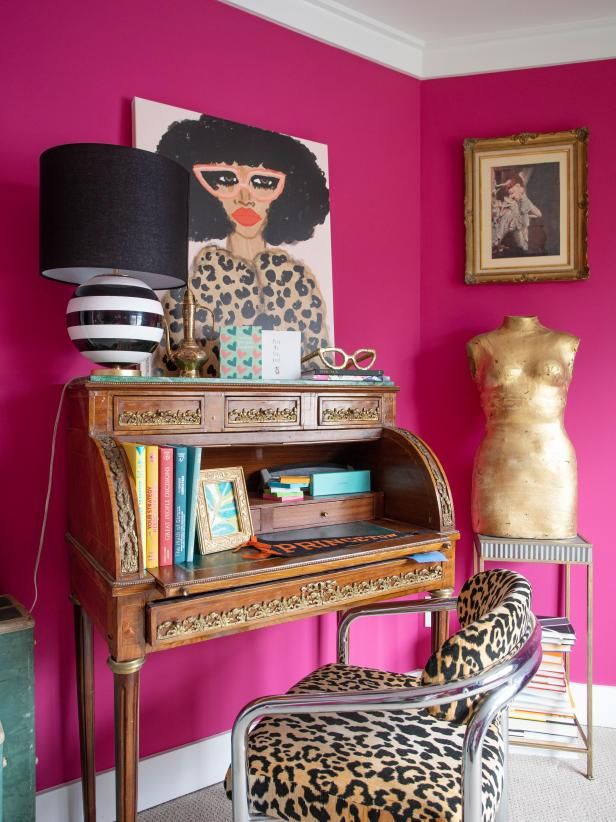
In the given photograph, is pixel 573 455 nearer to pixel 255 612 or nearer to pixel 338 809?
pixel 255 612

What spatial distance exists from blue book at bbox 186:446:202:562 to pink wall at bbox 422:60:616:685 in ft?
4.57

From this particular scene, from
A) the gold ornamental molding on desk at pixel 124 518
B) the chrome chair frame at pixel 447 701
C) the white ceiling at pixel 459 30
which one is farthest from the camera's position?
the white ceiling at pixel 459 30

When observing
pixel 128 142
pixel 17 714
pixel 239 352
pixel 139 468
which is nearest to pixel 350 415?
pixel 239 352

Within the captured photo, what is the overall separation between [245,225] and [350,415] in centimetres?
77

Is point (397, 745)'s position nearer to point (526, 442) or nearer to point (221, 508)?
point (221, 508)

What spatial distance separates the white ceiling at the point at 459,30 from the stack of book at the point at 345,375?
1339 millimetres

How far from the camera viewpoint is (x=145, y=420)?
1599 millimetres

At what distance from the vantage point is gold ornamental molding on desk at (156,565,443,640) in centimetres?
144

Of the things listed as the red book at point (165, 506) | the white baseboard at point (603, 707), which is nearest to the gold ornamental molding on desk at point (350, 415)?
the red book at point (165, 506)

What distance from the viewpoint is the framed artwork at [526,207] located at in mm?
2512

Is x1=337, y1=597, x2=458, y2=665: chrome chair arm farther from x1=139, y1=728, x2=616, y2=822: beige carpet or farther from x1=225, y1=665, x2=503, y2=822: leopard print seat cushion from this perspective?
x1=139, y1=728, x2=616, y2=822: beige carpet

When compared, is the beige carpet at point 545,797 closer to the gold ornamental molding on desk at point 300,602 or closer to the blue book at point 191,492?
the gold ornamental molding on desk at point 300,602

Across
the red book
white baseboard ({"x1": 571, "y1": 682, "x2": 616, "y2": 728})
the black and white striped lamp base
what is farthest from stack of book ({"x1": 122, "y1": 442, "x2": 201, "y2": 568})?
white baseboard ({"x1": 571, "y1": 682, "x2": 616, "y2": 728})

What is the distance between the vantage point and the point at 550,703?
2383mm
